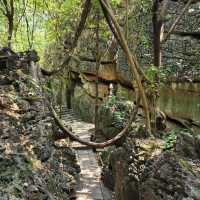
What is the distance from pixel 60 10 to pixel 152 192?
1179 centimetres

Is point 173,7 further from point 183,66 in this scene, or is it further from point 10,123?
point 10,123

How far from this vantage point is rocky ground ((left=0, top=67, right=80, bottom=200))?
11.1 ft

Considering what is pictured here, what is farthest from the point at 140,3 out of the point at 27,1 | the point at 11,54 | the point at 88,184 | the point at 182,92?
the point at 11,54

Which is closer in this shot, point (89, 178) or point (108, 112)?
point (89, 178)

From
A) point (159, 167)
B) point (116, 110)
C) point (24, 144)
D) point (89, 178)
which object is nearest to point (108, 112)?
point (116, 110)

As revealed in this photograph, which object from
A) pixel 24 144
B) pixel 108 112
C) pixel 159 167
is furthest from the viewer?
pixel 108 112

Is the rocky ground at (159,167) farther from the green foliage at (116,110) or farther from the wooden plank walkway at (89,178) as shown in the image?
the green foliage at (116,110)

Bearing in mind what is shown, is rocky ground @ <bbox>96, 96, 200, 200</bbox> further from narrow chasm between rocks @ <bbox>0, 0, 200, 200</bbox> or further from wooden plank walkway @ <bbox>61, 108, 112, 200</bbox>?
wooden plank walkway @ <bbox>61, 108, 112, 200</bbox>

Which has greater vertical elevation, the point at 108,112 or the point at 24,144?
the point at 24,144

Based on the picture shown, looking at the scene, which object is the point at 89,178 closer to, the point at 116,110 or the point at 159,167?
the point at 116,110

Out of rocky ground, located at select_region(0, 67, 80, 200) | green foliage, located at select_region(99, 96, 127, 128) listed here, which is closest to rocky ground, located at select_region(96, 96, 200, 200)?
rocky ground, located at select_region(0, 67, 80, 200)

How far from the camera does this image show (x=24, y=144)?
4094mm

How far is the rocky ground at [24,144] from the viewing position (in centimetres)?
339

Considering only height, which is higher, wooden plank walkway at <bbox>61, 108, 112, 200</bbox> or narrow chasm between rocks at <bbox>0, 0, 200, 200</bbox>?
narrow chasm between rocks at <bbox>0, 0, 200, 200</bbox>
